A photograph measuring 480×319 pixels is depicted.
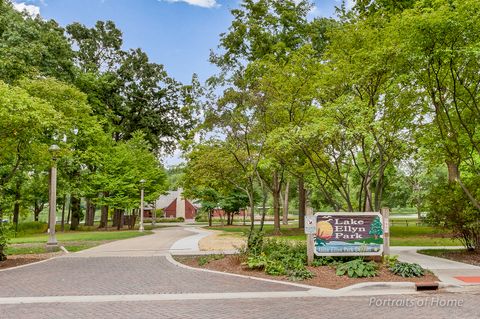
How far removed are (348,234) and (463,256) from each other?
584 cm

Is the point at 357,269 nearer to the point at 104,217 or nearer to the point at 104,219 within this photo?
the point at 104,219

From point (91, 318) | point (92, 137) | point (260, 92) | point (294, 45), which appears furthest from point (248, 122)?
point (92, 137)

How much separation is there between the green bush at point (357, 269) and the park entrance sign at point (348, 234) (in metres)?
0.45

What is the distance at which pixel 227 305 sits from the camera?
300 inches

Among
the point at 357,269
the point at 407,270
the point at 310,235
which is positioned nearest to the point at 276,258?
the point at 310,235

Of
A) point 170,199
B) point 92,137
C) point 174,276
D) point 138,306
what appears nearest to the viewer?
point 138,306

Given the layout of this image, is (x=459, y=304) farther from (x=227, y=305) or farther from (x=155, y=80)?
(x=155, y=80)

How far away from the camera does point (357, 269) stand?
1042cm

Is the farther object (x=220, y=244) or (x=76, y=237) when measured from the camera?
(x=76, y=237)

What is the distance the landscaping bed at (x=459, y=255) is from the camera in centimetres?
1328

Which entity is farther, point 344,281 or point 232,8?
point 232,8

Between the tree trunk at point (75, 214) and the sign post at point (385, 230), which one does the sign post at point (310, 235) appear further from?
the tree trunk at point (75, 214)

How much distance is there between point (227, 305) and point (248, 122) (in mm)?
8066

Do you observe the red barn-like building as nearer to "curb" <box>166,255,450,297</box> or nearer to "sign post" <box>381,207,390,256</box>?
"sign post" <box>381,207,390,256</box>
